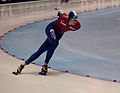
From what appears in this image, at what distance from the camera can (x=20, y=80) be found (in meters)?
4.38

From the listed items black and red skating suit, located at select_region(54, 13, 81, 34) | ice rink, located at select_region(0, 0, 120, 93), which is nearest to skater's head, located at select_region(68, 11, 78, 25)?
black and red skating suit, located at select_region(54, 13, 81, 34)

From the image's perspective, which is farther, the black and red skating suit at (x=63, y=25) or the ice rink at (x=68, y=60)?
the black and red skating suit at (x=63, y=25)

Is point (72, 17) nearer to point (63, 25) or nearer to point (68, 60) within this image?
point (63, 25)

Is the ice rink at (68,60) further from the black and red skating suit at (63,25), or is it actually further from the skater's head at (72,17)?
the skater's head at (72,17)

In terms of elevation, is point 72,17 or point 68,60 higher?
point 72,17

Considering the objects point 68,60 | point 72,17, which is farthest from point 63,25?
point 68,60

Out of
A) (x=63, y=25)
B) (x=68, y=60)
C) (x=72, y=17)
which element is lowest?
(x=68, y=60)

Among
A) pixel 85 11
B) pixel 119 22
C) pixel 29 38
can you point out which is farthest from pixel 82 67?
pixel 85 11

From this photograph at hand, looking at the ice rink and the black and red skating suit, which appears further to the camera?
the black and red skating suit

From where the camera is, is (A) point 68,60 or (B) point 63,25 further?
(A) point 68,60

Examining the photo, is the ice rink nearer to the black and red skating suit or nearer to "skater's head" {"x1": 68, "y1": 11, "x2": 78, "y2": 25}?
the black and red skating suit

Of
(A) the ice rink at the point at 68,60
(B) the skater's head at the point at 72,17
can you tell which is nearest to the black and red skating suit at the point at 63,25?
(B) the skater's head at the point at 72,17

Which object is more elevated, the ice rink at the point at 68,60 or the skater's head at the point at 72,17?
the skater's head at the point at 72,17

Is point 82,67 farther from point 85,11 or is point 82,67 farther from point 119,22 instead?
point 85,11
